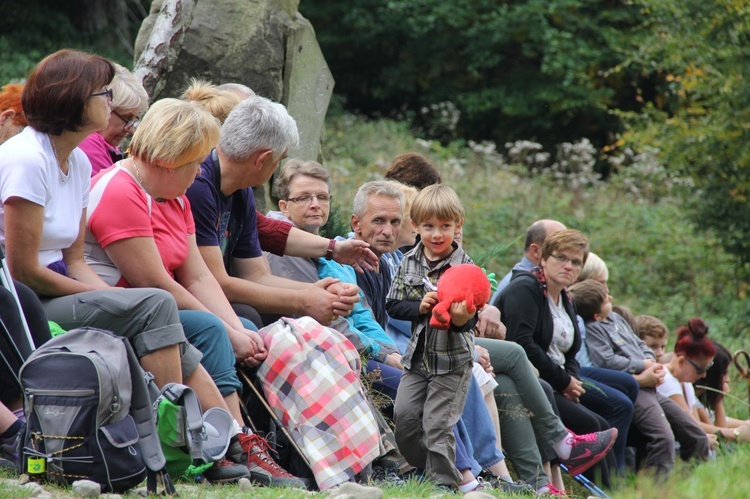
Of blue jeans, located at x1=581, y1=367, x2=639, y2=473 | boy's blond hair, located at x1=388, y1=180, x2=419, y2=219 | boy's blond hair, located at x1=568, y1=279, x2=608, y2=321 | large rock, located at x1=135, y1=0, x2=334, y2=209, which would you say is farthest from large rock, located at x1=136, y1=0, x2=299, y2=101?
blue jeans, located at x1=581, y1=367, x2=639, y2=473

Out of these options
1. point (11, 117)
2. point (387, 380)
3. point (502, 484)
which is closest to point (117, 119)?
point (11, 117)

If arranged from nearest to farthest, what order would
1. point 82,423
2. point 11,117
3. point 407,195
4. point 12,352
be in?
point 82,423, point 12,352, point 11,117, point 407,195

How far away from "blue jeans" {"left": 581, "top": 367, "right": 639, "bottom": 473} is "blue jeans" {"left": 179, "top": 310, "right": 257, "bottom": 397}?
2961 mm

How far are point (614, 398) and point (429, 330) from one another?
6.99ft

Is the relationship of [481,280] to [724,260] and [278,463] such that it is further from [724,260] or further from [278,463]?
[724,260]

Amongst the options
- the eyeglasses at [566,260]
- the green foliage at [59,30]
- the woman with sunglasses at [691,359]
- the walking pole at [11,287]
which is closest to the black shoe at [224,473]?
the walking pole at [11,287]

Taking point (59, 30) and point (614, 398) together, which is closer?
point (614, 398)

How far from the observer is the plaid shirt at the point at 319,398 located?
436cm

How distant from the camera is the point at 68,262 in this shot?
4066mm

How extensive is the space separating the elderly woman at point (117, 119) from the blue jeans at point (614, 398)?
11.1 ft

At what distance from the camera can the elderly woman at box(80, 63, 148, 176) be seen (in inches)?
195

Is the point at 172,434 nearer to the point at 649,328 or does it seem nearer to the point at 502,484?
the point at 502,484

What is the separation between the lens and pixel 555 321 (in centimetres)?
596

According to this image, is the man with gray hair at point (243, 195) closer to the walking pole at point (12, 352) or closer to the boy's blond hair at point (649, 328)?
the walking pole at point (12, 352)
